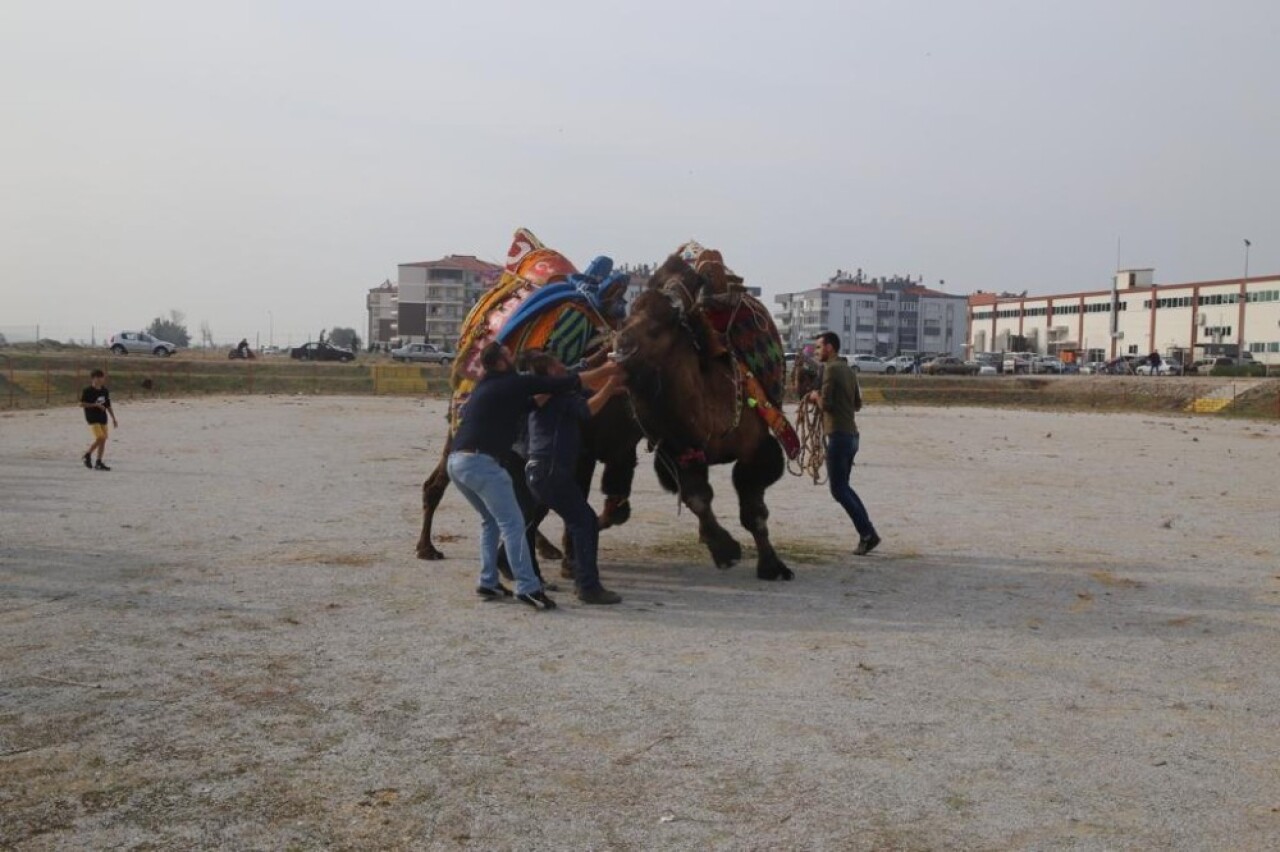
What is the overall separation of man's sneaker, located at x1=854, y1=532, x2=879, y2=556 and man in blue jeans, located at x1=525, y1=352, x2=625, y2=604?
3.43 m

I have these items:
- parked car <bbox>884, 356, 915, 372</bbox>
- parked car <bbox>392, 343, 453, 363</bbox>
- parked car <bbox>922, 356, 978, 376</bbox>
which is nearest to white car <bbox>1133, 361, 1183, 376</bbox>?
parked car <bbox>922, 356, 978, 376</bbox>

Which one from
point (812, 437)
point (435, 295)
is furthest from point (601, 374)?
→ point (435, 295)

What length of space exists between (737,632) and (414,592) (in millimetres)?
2801

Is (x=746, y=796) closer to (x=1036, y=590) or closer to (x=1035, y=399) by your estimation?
(x=1036, y=590)

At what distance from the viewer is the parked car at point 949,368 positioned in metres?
79.2

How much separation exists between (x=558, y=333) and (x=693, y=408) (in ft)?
5.20

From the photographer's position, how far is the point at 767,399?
1084 cm

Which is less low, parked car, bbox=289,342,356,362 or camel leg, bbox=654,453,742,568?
parked car, bbox=289,342,356,362

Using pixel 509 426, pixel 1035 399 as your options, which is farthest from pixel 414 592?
pixel 1035 399

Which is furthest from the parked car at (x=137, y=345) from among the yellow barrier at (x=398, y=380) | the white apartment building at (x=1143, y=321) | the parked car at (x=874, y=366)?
the white apartment building at (x=1143, y=321)

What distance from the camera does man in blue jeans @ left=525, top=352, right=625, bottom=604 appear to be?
30.0 feet

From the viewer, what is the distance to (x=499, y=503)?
8.98 metres

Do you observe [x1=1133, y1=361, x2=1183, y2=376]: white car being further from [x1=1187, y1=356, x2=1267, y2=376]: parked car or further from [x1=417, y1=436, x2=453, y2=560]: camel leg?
[x1=417, y1=436, x2=453, y2=560]: camel leg

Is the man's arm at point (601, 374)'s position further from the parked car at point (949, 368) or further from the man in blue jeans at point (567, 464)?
the parked car at point (949, 368)
